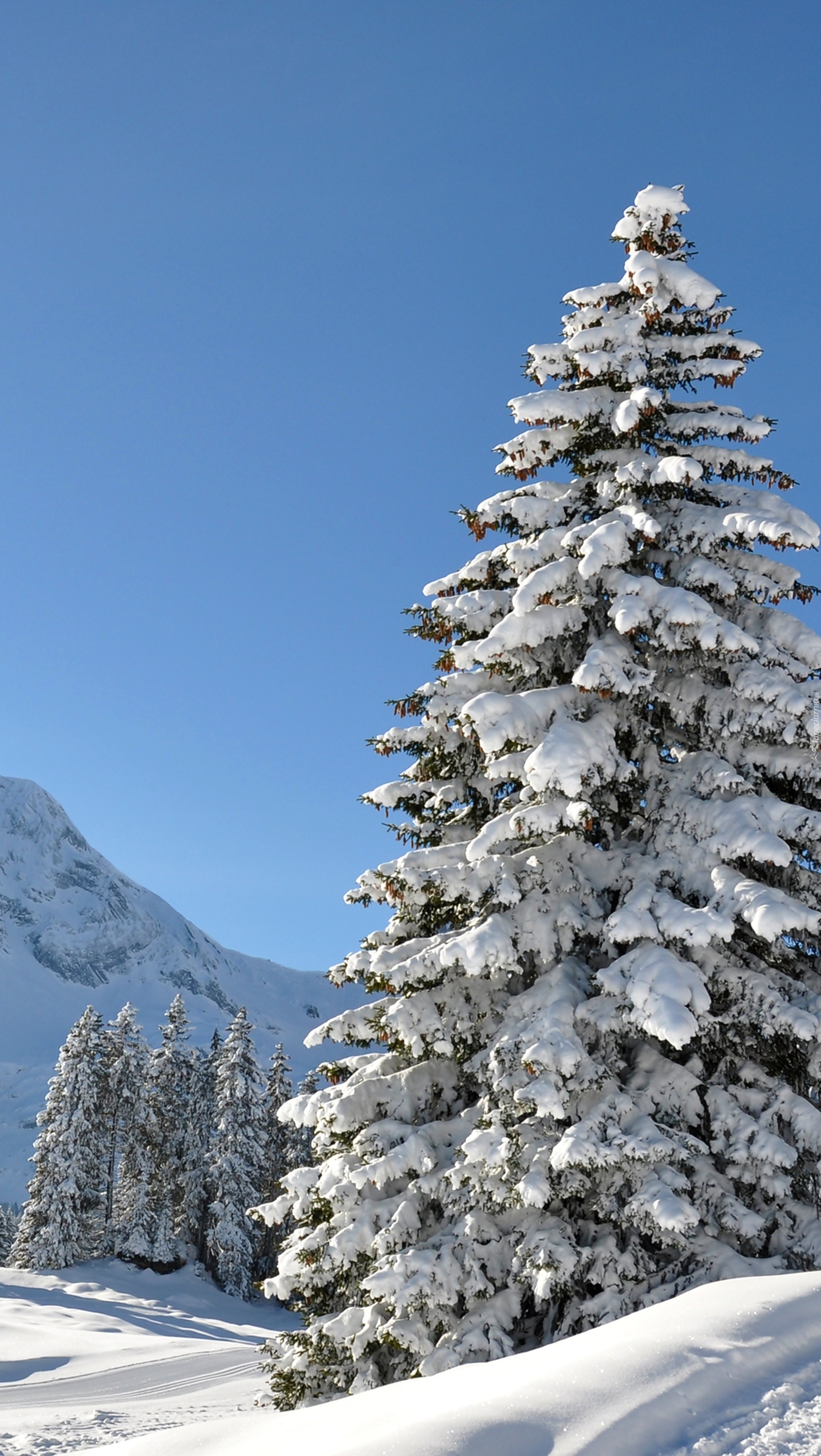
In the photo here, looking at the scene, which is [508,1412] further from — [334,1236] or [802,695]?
[802,695]

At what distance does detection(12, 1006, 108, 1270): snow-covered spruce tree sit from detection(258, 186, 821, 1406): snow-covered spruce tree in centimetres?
4289

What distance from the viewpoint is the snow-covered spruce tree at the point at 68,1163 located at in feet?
161

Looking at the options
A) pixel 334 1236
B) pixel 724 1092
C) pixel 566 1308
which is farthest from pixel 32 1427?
pixel 724 1092

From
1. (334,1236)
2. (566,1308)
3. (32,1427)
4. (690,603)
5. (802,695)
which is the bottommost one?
(32,1427)

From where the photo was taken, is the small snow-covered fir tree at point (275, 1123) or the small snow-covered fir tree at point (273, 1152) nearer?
the small snow-covered fir tree at point (273, 1152)

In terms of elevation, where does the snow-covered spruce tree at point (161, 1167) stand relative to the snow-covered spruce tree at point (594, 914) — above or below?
below

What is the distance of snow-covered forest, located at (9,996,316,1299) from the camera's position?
49844mm

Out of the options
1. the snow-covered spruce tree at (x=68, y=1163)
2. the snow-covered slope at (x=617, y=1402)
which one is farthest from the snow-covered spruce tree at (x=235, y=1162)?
the snow-covered slope at (x=617, y=1402)

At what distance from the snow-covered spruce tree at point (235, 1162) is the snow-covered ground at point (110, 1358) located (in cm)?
249

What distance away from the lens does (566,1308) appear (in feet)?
27.5

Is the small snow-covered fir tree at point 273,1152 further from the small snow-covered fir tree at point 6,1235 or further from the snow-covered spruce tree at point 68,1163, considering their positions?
the small snow-covered fir tree at point 6,1235

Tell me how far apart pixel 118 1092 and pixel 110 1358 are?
29.1 metres

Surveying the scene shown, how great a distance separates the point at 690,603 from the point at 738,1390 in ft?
21.1

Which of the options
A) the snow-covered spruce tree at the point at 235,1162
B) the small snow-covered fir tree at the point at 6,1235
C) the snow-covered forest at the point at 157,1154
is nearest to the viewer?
the snow-covered forest at the point at 157,1154
